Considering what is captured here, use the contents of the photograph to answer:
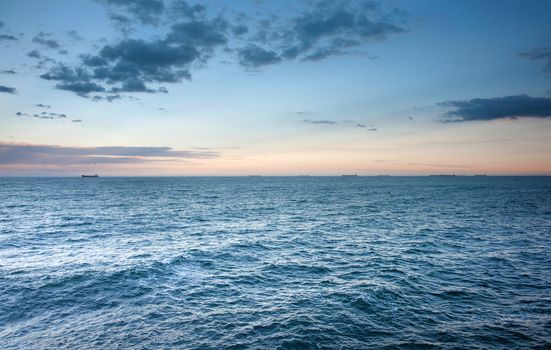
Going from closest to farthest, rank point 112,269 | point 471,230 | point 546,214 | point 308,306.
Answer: point 308,306, point 112,269, point 471,230, point 546,214

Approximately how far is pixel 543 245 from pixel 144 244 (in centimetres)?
4781

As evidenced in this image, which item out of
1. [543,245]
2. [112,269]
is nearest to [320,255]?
[112,269]

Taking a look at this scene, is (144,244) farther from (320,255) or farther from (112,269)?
(320,255)

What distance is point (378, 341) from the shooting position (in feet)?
53.3

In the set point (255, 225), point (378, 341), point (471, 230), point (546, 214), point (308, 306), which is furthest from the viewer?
point (546, 214)

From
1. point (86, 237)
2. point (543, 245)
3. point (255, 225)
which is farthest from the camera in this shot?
point (255, 225)

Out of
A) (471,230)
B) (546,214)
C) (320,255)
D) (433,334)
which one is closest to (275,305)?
(433,334)

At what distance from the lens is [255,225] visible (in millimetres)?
52812

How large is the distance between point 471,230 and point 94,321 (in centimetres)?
5002

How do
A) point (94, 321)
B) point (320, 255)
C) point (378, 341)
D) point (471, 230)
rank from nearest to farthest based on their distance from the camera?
point (378, 341)
point (94, 321)
point (320, 255)
point (471, 230)

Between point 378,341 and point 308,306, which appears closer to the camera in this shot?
point 378,341

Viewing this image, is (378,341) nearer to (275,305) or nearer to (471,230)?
(275,305)

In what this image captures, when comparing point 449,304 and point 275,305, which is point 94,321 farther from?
point 449,304

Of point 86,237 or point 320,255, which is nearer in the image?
point 320,255
